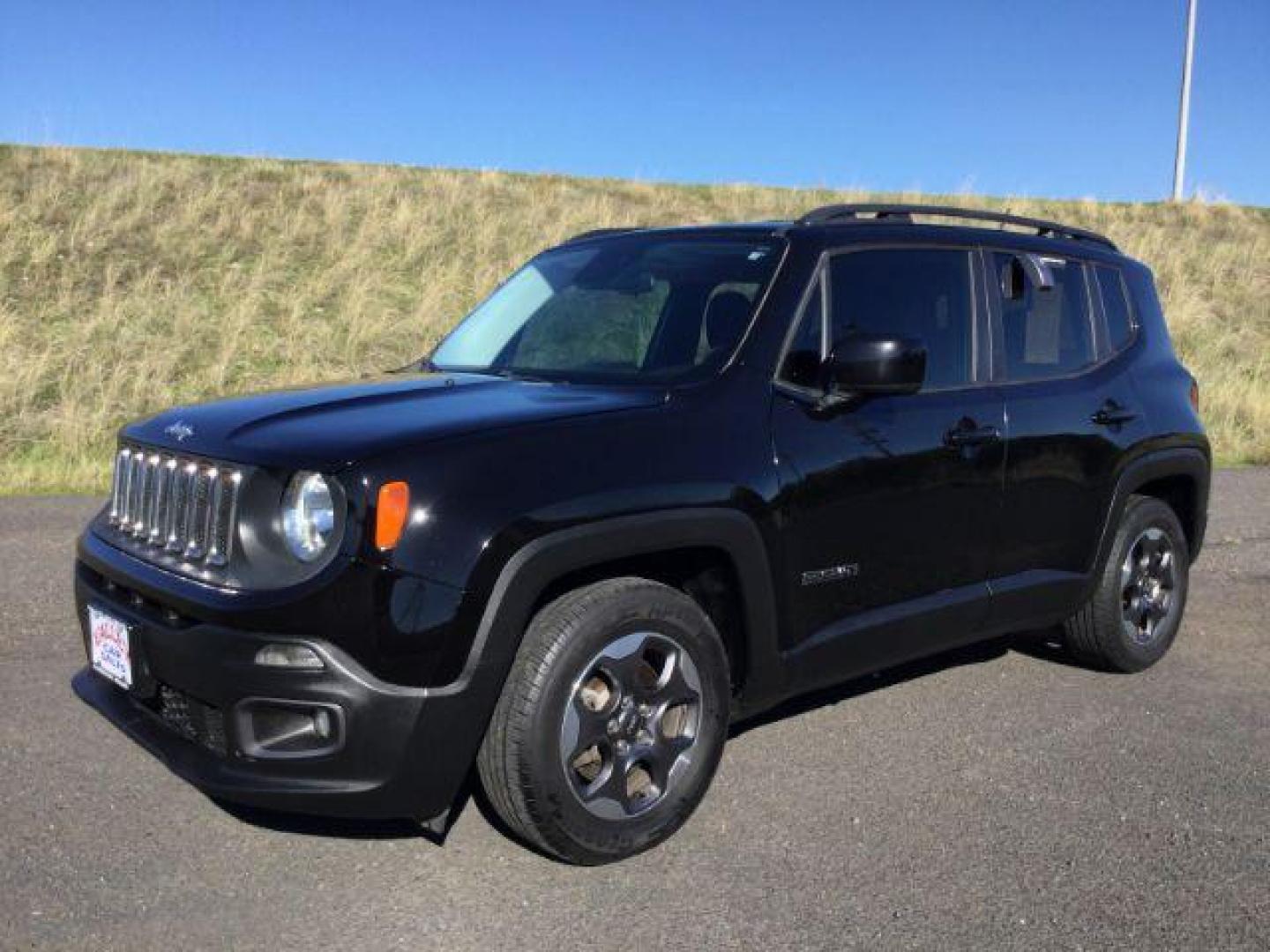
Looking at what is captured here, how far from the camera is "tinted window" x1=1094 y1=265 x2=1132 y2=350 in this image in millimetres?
5090

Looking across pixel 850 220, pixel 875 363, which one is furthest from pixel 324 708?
pixel 850 220

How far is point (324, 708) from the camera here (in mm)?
2867

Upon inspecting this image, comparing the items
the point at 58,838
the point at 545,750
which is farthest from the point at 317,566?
the point at 58,838

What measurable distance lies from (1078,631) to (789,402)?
87.8 inches

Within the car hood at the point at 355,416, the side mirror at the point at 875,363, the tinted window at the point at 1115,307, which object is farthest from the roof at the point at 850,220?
the car hood at the point at 355,416

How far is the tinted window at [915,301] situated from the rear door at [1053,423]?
0.19 m

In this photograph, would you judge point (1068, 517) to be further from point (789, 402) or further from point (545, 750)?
point (545, 750)

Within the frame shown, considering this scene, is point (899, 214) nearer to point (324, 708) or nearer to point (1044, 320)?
point (1044, 320)

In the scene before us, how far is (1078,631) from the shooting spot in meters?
5.14

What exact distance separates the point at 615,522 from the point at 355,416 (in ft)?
2.63

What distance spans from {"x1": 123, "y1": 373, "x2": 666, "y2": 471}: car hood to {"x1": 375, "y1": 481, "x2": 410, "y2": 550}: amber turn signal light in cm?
12

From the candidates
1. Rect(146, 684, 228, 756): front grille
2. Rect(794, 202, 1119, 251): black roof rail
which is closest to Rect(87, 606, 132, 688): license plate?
Rect(146, 684, 228, 756): front grille

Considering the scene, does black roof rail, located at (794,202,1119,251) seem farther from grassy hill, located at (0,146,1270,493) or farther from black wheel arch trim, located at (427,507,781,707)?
grassy hill, located at (0,146,1270,493)

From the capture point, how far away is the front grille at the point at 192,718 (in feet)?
9.95
